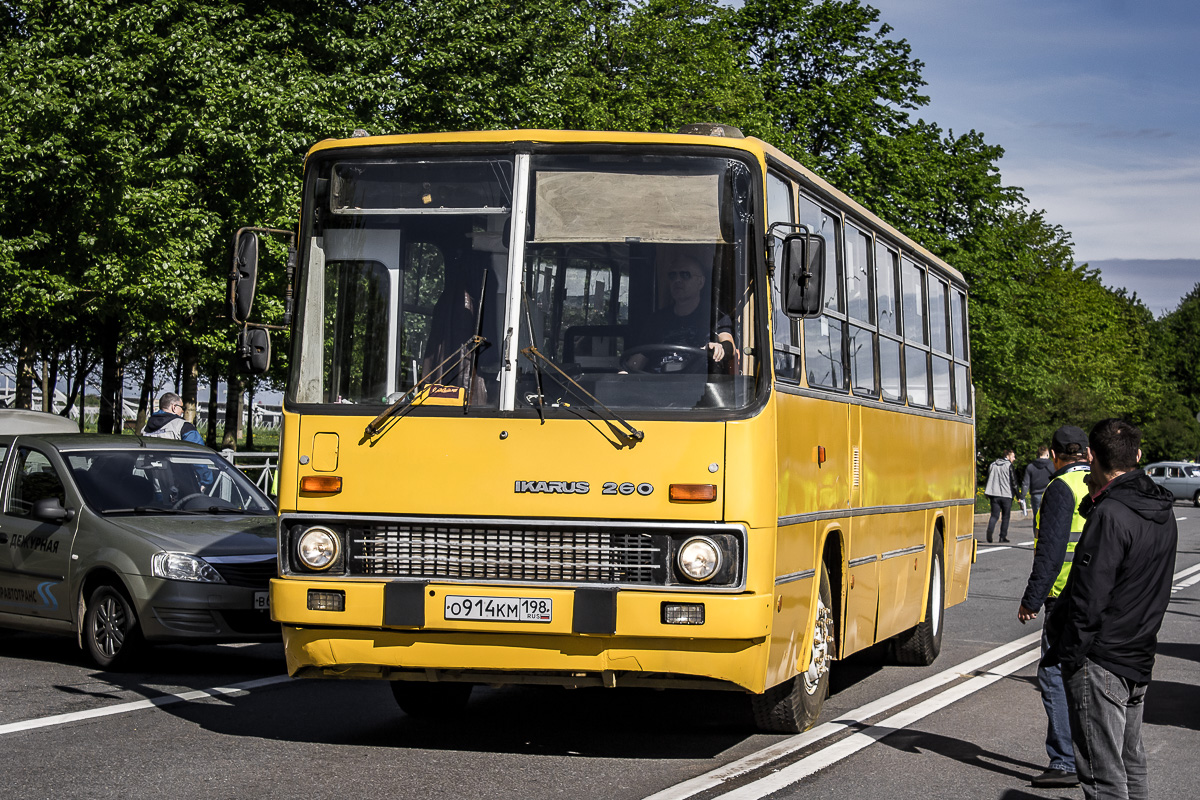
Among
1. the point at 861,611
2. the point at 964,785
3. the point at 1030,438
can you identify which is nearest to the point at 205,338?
the point at 861,611

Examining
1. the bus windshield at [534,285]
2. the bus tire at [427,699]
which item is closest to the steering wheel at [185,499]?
the bus tire at [427,699]

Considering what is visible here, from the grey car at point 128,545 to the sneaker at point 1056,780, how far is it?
17.9ft

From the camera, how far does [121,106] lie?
24984 millimetres

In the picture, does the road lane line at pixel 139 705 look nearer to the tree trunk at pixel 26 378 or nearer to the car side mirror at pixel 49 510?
the car side mirror at pixel 49 510

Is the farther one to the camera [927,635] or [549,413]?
[927,635]

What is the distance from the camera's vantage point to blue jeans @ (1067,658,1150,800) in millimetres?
5785

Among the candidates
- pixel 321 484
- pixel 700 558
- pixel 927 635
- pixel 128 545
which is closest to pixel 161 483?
pixel 128 545

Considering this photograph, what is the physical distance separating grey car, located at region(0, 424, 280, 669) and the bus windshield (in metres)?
3.51

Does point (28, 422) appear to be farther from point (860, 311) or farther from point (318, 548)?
point (318, 548)

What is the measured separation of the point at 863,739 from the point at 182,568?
497cm

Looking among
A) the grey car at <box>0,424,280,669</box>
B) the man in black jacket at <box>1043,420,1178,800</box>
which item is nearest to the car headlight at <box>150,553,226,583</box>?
the grey car at <box>0,424,280,669</box>

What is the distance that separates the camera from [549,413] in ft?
A: 24.3

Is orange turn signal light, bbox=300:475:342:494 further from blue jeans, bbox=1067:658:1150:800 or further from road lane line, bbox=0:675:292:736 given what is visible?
blue jeans, bbox=1067:658:1150:800

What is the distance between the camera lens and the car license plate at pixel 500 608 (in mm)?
7184
